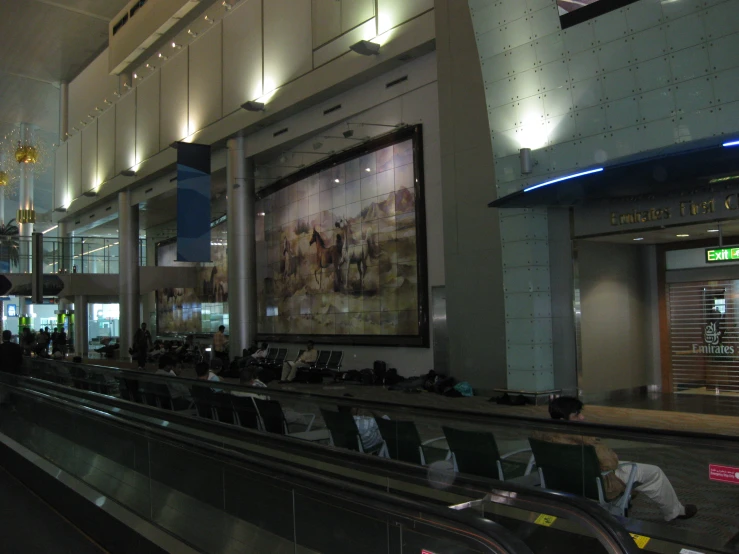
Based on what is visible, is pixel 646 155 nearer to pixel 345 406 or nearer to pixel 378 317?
pixel 345 406

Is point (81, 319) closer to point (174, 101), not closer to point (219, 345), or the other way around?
point (219, 345)

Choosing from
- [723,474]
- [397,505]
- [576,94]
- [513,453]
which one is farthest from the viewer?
[576,94]

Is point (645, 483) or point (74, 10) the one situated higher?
point (74, 10)

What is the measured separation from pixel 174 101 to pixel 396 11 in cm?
1331

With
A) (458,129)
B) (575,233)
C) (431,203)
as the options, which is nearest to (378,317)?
(431,203)

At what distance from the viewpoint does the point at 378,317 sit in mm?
17844

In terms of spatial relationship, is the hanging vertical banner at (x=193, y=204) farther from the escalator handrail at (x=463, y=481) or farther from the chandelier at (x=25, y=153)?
the escalator handrail at (x=463, y=481)

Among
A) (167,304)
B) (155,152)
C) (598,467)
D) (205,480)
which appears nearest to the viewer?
(205,480)

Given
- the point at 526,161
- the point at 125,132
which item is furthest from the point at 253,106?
the point at 125,132

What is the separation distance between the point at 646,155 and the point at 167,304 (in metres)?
33.2

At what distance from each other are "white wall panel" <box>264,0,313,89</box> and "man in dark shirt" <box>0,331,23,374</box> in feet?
36.0

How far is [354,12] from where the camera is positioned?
17188mm

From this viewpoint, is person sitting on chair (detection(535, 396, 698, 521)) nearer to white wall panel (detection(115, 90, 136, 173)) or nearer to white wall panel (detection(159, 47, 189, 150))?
white wall panel (detection(159, 47, 189, 150))

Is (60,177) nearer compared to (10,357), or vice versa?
(10,357)
